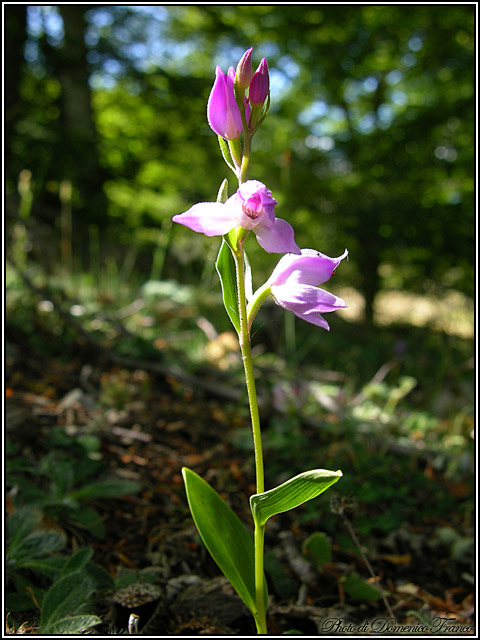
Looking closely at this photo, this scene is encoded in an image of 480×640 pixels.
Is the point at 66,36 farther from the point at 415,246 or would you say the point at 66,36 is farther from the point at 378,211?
the point at 415,246

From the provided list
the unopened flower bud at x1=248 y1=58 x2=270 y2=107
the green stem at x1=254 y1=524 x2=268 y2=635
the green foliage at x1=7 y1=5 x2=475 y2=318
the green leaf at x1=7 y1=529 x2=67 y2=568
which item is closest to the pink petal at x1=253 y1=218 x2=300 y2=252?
the unopened flower bud at x1=248 y1=58 x2=270 y2=107

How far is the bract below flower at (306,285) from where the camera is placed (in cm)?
87

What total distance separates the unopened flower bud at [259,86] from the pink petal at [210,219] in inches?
9.1

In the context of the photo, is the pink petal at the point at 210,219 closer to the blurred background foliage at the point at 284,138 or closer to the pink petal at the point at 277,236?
the pink petal at the point at 277,236

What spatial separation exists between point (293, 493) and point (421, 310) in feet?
21.6

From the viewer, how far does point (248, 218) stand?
2.66 feet

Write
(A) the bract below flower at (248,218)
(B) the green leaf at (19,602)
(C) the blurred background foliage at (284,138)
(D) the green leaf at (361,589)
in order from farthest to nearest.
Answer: (C) the blurred background foliage at (284,138) < (D) the green leaf at (361,589) < (B) the green leaf at (19,602) < (A) the bract below flower at (248,218)

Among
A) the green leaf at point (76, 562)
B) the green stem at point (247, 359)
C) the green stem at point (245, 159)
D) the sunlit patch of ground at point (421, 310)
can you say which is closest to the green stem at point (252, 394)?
the green stem at point (247, 359)

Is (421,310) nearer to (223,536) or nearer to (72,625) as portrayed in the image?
(223,536)

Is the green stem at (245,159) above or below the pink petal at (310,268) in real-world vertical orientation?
above

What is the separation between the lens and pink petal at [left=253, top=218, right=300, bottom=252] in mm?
813

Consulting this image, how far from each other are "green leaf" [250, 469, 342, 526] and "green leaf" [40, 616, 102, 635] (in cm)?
36

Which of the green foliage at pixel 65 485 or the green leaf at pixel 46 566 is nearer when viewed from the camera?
the green leaf at pixel 46 566

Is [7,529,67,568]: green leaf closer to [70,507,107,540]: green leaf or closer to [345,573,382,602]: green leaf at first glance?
[70,507,107,540]: green leaf
